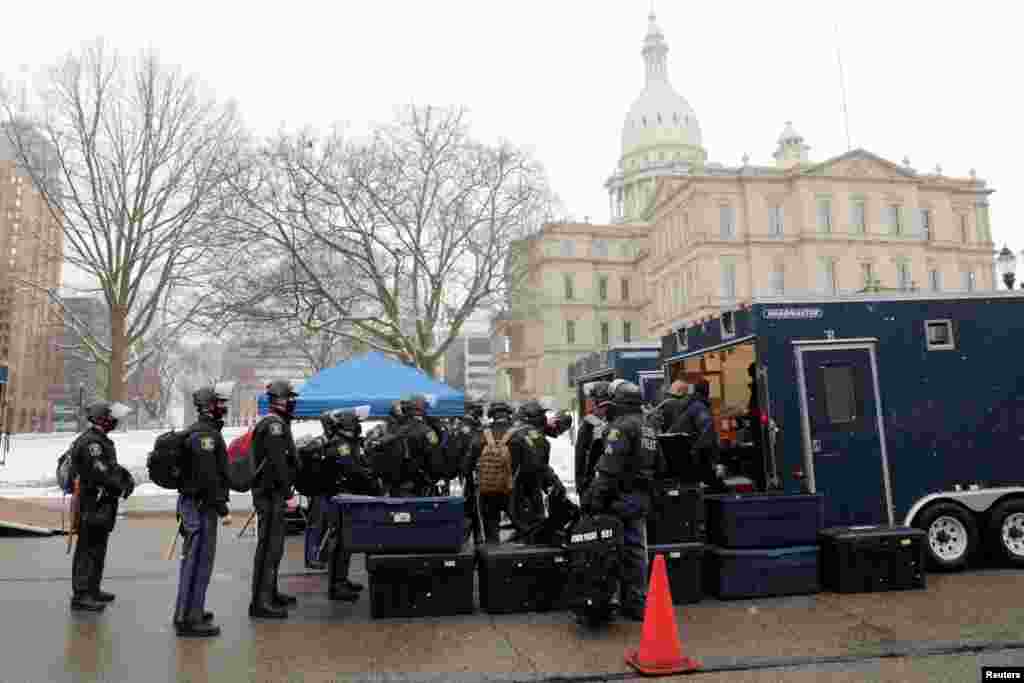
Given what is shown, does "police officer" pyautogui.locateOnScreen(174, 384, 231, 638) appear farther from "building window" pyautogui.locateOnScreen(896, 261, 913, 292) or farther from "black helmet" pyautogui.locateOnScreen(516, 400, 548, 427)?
"building window" pyautogui.locateOnScreen(896, 261, 913, 292)

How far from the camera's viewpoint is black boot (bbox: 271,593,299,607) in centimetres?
779

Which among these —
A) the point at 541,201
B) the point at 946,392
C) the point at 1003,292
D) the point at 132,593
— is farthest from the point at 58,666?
the point at 541,201

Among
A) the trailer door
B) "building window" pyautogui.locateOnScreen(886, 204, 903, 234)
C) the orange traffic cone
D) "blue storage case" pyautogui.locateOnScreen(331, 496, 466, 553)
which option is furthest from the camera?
"building window" pyautogui.locateOnScreen(886, 204, 903, 234)

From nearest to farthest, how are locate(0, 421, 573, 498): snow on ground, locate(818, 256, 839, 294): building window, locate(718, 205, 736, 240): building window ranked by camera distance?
locate(0, 421, 573, 498): snow on ground, locate(718, 205, 736, 240): building window, locate(818, 256, 839, 294): building window

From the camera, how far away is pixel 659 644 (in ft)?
19.1

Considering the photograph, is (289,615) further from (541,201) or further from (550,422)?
(541,201)

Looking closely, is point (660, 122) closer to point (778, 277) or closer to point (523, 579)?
point (778, 277)

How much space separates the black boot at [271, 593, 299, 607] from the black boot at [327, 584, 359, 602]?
1.26ft

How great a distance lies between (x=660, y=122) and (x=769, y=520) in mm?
120773

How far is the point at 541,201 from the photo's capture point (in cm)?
3362

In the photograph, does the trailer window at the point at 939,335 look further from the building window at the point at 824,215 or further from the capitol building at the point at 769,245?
the building window at the point at 824,215

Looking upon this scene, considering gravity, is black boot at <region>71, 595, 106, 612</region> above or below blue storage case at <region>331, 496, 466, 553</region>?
below

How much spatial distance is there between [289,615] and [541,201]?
2750 cm

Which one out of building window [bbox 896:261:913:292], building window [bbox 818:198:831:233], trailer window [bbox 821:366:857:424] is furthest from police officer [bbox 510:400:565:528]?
building window [bbox 896:261:913:292]
